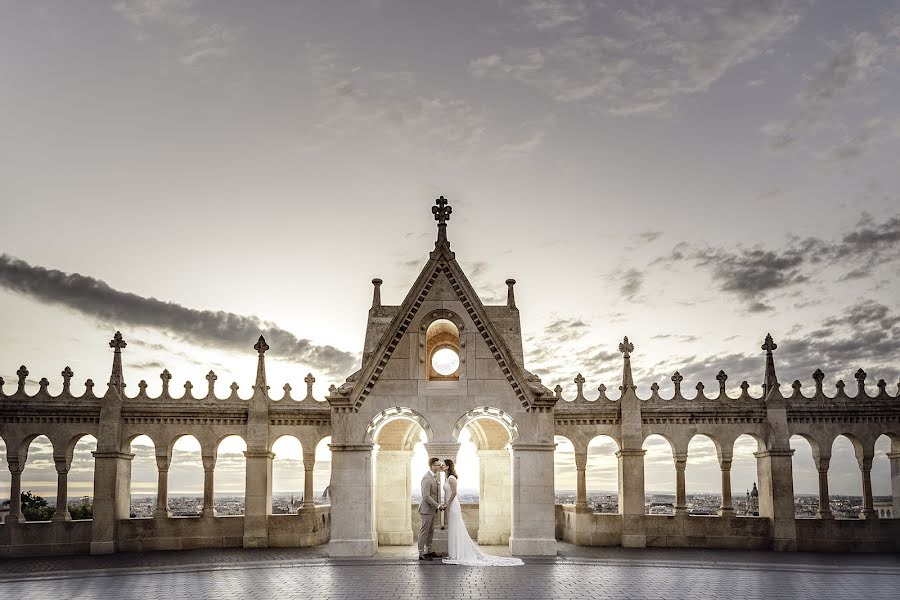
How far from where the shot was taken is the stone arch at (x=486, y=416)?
1191 inches

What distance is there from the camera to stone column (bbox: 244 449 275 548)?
111ft

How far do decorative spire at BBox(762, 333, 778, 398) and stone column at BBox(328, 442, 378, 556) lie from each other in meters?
16.2

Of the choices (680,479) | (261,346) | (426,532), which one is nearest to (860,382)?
(680,479)

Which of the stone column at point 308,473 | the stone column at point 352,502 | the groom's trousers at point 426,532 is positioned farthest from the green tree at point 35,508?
the groom's trousers at point 426,532

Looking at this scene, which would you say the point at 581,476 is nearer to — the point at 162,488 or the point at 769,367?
the point at 769,367

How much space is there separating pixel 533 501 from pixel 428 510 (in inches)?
155

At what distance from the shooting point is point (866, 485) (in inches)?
1362

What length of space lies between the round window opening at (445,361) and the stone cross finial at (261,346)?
6.72 metres

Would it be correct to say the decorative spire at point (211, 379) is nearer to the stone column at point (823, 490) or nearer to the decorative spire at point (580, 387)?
the decorative spire at point (580, 387)

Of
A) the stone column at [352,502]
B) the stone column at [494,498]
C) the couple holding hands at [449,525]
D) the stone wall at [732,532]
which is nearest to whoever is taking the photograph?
the couple holding hands at [449,525]

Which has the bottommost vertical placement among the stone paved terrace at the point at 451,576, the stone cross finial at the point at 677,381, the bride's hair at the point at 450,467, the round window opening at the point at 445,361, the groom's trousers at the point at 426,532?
the stone paved terrace at the point at 451,576

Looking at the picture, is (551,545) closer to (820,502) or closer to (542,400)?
(542,400)

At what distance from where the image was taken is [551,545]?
98.4 ft

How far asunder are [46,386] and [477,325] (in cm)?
1727
